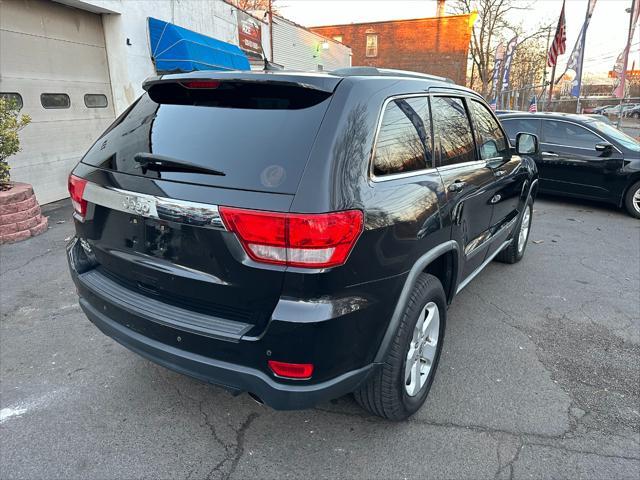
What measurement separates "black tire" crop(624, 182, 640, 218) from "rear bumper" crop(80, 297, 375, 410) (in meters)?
7.30

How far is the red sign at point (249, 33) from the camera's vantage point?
12.7m

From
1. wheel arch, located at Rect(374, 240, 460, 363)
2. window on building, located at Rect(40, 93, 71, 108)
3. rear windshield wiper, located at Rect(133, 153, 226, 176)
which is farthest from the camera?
window on building, located at Rect(40, 93, 71, 108)

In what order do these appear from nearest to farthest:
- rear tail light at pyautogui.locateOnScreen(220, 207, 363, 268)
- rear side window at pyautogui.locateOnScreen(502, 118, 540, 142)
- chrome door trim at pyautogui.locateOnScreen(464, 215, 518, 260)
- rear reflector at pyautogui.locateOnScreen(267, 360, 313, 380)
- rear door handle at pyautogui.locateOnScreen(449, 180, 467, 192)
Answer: rear tail light at pyautogui.locateOnScreen(220, 207, 363, 268) < rear reflector at pyautogui.locateOnScreen(267, 360, 313, 380) < rear door handle at pyautogui.locateOnScreen(449, 180, 467, 192) < chrome door trim at pyautogui.locateOnScreen(464, 215, 518, 260) < rear side window at pyautogui.locateOnScreen(502, 118, 540, 142)

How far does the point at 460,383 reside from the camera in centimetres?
287

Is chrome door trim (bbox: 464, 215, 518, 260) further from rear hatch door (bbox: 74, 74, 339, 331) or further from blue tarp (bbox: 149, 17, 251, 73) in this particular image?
blue tarp (bbox: 149, 17, 251, 73)

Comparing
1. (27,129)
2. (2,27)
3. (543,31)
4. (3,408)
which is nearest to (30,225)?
(27,129)

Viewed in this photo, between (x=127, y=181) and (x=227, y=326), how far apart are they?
859mm

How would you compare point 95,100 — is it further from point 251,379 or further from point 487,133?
point 251,379

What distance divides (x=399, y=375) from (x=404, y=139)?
1.22 m

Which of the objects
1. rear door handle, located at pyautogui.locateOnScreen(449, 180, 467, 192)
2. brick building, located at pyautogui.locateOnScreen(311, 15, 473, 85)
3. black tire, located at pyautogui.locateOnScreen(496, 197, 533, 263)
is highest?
brick building, located at pyautogui.locateOnScreen(311, 15, 473, 85)

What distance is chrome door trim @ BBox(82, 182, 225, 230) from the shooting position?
1.83 metres

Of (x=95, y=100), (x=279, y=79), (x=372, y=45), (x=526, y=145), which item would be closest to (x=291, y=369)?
(x=279, y=79)

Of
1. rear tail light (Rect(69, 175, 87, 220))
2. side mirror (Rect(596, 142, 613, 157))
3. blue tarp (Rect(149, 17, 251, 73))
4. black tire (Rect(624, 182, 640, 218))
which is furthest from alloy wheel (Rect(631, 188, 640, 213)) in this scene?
blue tarp (Rect(149, 17, 251, 73))

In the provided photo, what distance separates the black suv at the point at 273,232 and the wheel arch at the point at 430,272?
10mm
